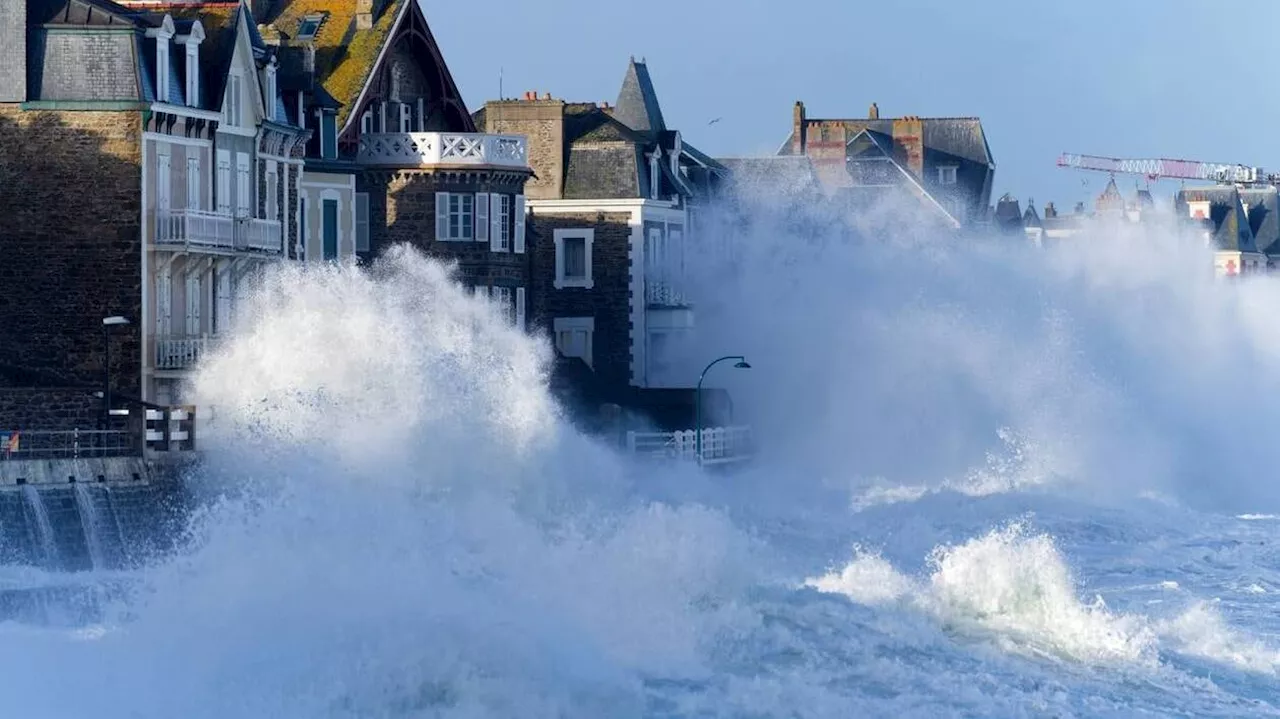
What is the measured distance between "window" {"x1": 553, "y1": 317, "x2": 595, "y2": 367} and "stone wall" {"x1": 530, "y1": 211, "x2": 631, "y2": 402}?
0.50ft

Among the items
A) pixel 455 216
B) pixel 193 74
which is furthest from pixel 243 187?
pixel 455 216

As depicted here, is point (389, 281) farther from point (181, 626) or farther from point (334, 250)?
point (181, 626)

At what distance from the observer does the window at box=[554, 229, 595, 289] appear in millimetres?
63875

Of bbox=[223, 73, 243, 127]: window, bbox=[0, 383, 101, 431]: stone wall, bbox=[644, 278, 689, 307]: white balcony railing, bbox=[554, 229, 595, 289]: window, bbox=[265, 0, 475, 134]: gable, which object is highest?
bbox=[265, 0, 475, 134]: gable

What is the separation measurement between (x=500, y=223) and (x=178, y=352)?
14.6m

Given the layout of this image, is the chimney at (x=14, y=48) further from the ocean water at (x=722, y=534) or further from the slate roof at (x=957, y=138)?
the slate roof at (x=957, y=138)

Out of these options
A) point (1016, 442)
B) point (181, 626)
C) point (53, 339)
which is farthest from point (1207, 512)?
point (181, 626)

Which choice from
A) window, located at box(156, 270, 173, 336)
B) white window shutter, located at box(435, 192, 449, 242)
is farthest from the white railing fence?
window, located at box(156, 270, 173, 336)

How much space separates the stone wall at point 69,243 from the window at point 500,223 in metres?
14.9

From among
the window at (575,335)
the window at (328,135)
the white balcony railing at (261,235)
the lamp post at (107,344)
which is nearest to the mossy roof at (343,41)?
the window at (328,135)

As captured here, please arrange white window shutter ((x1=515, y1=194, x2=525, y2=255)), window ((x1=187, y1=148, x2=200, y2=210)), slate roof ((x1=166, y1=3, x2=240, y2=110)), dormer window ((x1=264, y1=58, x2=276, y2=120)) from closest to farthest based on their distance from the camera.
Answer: window ((x1=187, y1=148, x2=200, y2=210)), slate roof ((x1=166, y1=3, x2=240, y2=110)), dormer window ((x1=264, y1=58, x2=276, y2=120)), white window shutter ((x1=515, y1=194, x2=525, y2=255))

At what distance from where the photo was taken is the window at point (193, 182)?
42750mm

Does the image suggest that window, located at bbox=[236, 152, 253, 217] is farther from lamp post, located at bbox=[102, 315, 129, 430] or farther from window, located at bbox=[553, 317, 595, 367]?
window, located at bbox=[553, 317, 595, 367]

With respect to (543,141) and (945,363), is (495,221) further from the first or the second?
(945,363)
